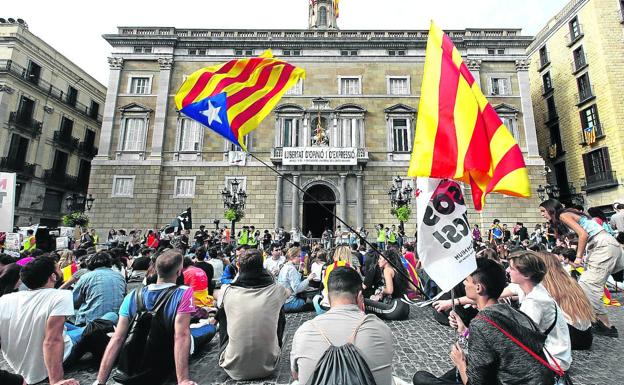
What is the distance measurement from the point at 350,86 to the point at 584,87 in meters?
16.4

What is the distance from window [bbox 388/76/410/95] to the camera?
22.8 metres

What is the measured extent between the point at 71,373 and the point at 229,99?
4454 mm

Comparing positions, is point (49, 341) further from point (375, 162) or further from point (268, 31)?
point (268, 31)

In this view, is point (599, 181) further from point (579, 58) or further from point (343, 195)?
point (343, 195)

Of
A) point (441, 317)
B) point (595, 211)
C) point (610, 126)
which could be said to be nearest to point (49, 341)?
Result: point (441, 317)

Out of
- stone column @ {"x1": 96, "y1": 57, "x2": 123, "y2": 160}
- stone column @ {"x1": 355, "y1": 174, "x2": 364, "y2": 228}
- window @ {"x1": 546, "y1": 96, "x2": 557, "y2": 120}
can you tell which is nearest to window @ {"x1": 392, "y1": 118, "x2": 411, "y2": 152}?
stone column @ {"x1": 355, "y1": 174, "x2": 364, "y2": 228}

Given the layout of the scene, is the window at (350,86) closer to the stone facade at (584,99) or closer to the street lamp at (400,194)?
the street lamp at (400,194)

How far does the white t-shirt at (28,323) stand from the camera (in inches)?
114

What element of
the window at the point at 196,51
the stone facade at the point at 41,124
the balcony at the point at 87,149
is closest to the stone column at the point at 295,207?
the window at the point at 196,51

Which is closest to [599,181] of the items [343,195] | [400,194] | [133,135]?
[400,194]

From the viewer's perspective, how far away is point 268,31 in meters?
23.6

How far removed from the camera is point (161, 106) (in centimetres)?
2206

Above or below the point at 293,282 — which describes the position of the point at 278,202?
above

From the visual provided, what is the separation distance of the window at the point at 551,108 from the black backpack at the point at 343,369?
101ft
